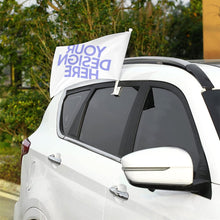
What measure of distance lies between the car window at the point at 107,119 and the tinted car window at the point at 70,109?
139 mm

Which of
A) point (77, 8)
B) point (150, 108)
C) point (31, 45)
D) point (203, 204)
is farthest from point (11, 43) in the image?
point (203, 204)

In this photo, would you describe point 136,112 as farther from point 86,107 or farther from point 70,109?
point 70,109

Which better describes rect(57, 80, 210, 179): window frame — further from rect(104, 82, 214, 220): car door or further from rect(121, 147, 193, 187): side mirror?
rect(121, 147, 193, 187): side mirror

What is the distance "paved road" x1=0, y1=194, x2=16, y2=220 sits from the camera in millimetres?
7535

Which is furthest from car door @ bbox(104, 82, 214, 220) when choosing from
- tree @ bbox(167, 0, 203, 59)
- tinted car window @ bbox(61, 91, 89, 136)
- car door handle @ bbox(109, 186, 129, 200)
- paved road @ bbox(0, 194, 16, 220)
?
tree @ bbox(167, 0, 203, 59)

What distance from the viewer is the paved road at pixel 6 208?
7.54m

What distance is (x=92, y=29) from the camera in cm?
985

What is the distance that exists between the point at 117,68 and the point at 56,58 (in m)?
0.65

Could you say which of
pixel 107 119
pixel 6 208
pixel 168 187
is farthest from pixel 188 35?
pixel 168 187

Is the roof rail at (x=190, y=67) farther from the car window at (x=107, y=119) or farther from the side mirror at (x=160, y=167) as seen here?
the side mirror at (x=160, y=167)

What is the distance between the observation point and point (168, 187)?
2656 millimetres

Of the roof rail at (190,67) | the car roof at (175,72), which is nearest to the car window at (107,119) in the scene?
the car roof at (175,72)

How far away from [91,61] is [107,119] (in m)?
0.37

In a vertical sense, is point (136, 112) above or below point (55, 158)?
above
